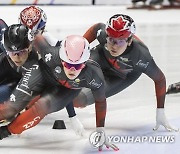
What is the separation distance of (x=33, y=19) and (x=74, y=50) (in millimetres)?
1107

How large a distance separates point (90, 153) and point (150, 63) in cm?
88

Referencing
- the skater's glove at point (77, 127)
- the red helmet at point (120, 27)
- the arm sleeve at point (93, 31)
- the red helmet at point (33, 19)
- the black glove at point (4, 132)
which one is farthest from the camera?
the arm sleeve at point (93, 31)

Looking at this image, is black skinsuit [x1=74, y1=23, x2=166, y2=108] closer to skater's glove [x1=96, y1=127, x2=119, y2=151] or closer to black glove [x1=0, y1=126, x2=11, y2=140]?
skater's glove [x1=96, y1=127, x2=119, y2=151]

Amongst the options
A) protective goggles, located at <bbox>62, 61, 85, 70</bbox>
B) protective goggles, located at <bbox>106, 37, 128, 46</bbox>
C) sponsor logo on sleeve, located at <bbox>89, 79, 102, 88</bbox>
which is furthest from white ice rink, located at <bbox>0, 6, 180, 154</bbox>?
protective goggles, located at <bbox>106, 37, 128, 46</bbox>

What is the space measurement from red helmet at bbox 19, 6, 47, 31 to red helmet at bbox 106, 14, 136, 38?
29.6 inches

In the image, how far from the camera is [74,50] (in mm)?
3164

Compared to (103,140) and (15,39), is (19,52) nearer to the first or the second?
(15,39)

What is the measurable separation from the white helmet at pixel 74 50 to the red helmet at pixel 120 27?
0.47 m

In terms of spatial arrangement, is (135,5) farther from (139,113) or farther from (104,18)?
(139,113)

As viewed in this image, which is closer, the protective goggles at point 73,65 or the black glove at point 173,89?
the protective goggles at point 73,65

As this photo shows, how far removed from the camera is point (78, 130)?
12.5 ft

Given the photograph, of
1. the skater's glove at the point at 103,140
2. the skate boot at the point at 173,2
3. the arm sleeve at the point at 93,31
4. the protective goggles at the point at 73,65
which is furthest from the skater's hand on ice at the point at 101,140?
the skate boot at the point at 173,2

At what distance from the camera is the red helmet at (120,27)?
3.62m

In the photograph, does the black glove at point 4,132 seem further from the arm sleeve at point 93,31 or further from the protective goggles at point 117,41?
the arm sleeve at point 93,31
